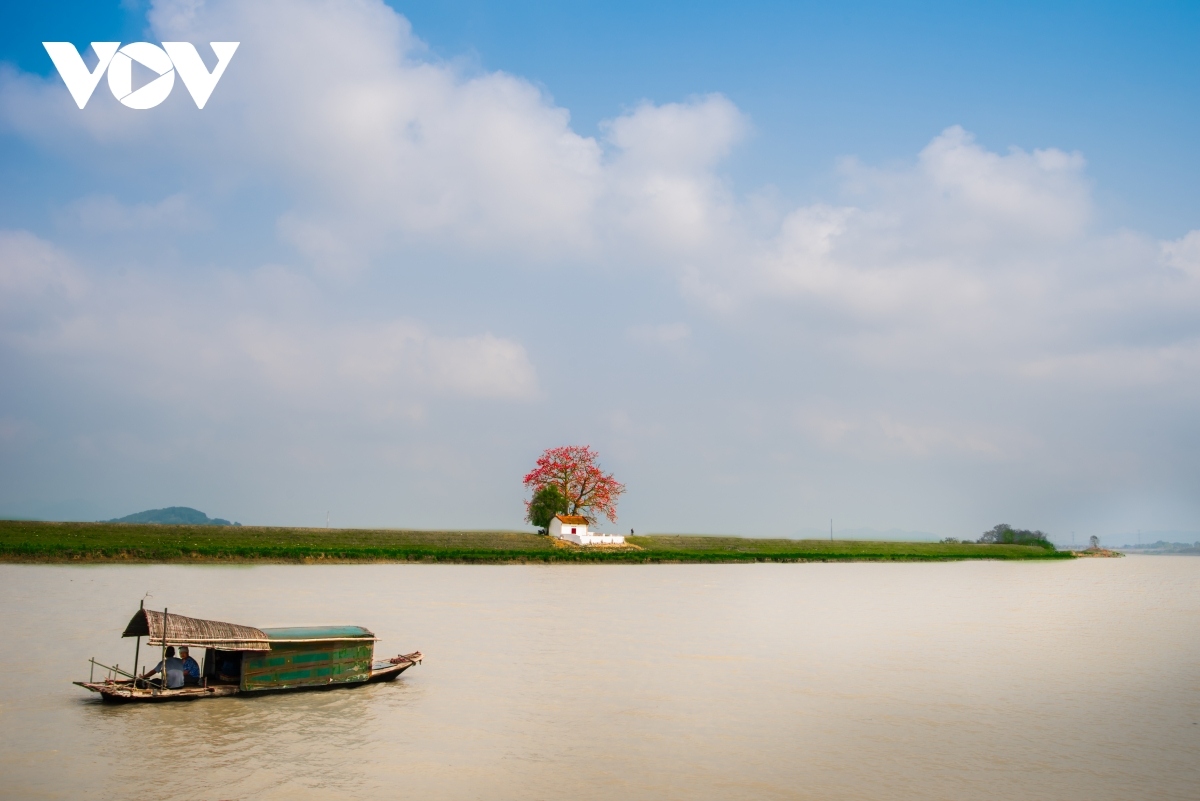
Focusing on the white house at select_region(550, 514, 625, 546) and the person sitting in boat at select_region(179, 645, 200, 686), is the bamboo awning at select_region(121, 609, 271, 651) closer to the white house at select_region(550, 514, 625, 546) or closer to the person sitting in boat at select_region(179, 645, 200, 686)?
the person sitting in boat at select_region(179, 645, 200, 686)

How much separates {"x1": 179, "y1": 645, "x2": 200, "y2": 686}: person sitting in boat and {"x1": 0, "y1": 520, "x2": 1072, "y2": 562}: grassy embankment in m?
36.0

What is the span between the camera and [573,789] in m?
11.2

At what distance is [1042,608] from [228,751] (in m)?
35.3

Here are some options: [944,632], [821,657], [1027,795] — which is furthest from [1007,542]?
[1027,795]

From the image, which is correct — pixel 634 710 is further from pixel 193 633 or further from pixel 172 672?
pixel 172 672

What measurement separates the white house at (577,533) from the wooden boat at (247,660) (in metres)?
54.2

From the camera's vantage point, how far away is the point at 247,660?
16203 mm

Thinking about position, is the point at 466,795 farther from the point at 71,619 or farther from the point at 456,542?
the point at 456,542

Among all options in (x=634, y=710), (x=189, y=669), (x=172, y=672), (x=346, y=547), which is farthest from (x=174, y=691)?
(x=346, y=547)

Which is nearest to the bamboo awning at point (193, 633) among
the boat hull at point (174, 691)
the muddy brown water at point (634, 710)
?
the boat hull at point (174, 691)

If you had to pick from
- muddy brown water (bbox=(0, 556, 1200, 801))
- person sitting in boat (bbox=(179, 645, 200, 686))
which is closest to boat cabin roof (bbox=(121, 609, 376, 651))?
person sitting in boat (bbox=(179, 645, 200, 686))

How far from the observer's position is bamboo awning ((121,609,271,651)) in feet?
50.7

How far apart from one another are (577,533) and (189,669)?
189 feet

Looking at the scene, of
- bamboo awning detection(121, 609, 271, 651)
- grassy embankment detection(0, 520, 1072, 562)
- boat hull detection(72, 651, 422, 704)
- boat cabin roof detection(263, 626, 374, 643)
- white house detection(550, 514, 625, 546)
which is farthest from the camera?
white house detection(550, 514, 625, 546)
